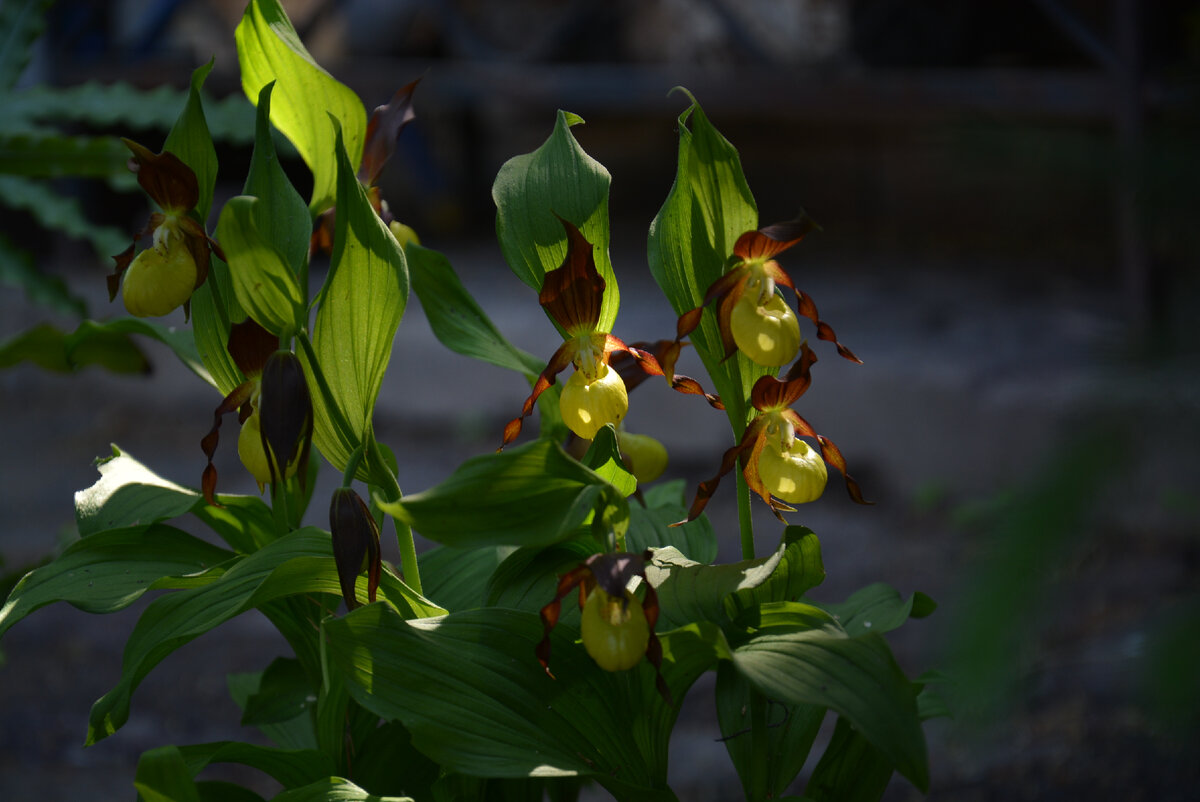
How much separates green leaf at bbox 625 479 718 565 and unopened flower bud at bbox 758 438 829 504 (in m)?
0.13

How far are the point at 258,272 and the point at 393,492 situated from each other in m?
0.16

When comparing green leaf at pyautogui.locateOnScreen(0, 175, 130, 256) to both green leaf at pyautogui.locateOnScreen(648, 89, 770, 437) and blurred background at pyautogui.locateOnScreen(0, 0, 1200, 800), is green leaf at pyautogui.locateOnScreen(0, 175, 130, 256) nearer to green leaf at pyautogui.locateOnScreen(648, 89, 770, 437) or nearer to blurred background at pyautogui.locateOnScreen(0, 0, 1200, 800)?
blurred background at pyautogui.locateOnScreen(0, 0, 1200, 800)

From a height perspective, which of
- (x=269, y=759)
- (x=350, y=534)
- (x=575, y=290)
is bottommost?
(x=269, y=759)

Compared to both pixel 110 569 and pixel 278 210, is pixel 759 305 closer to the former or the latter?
pixel 278 210

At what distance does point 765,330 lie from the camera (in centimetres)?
57

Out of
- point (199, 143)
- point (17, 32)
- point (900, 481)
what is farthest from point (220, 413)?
point (900, 481)

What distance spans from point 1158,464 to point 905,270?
323cm

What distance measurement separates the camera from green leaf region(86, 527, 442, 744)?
0.60 metres

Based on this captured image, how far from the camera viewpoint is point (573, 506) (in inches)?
21.0

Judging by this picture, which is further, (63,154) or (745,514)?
(63,154)

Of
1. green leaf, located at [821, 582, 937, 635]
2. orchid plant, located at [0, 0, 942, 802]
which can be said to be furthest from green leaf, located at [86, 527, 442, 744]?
green leaf, located at [821, 582, 937, 635]

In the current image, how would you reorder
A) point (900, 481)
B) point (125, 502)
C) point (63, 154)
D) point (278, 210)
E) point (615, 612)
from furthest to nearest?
point (900, 481) → point (63, 154) → point (125, 502) → point (278, 210) → point (615, 612)

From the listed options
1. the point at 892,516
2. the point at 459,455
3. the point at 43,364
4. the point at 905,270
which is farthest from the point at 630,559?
the point at 905,270

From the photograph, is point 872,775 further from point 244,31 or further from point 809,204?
point 809,204
